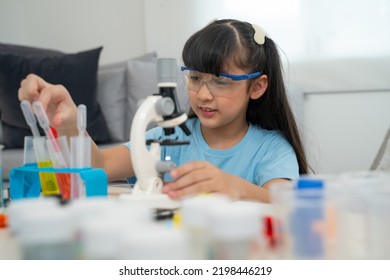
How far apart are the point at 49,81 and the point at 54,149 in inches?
72.2

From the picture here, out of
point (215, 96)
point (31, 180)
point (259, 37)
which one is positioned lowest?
point (31, 180)

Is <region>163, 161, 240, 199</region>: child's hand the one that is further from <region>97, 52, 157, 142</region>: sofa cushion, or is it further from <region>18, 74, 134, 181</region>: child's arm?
<region>97, 52, 157, 142</region>: sofa cushion

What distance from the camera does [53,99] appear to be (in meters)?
1.01

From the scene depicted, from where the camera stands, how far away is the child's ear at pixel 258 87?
4.72ft

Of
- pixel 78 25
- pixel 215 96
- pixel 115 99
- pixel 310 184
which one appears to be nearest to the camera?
pixel 310 184

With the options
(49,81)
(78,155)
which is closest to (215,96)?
(78,155)

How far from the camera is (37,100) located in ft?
3.14

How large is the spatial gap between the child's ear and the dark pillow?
1.36m

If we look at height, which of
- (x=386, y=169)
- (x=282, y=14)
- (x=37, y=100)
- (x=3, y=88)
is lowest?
(x=386, y=169)

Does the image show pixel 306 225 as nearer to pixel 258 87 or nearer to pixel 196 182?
pixel 196 182
